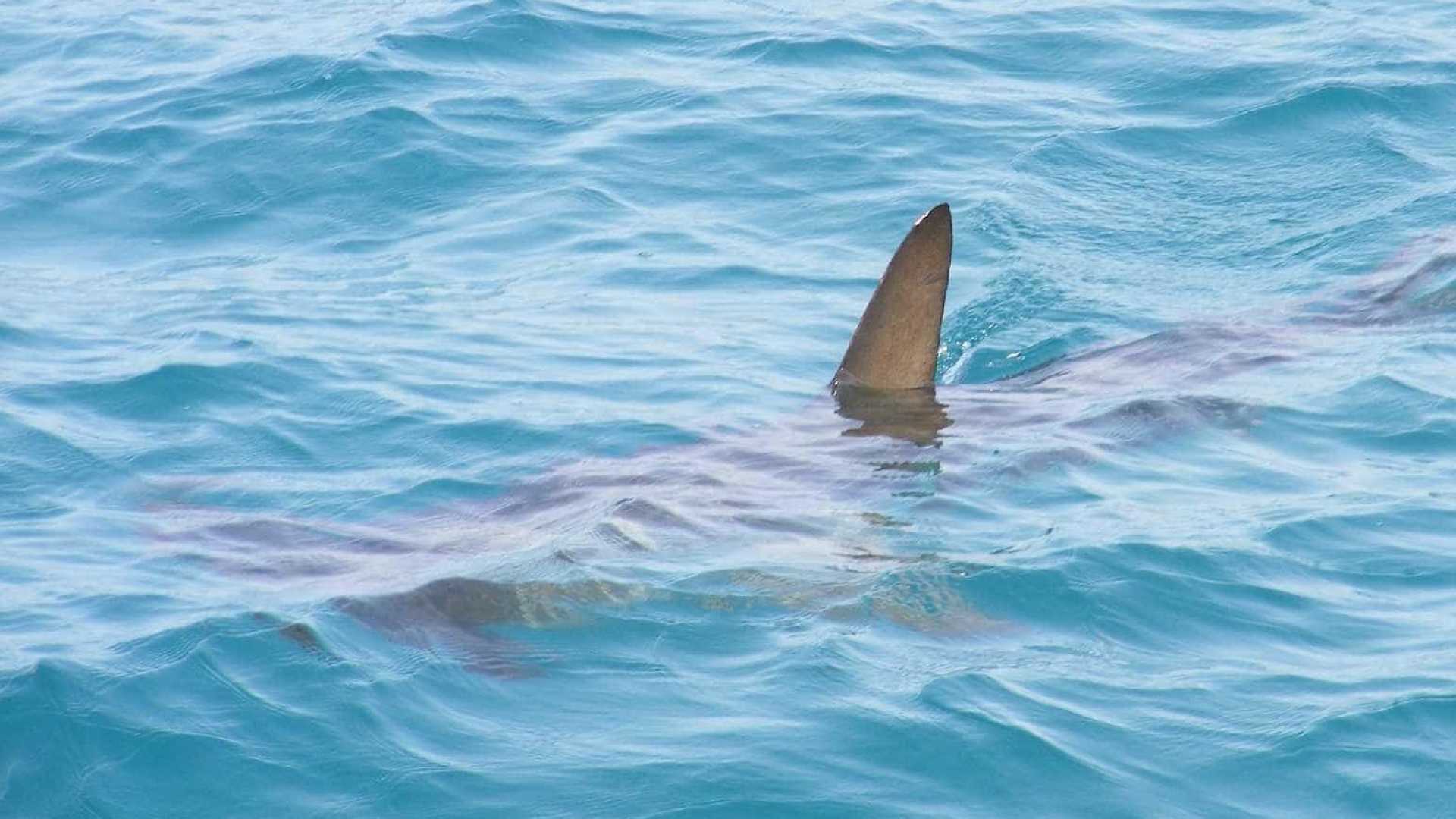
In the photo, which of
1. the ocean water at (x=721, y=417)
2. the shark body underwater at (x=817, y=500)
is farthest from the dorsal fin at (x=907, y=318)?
the ocean water at (x=721, y=417)

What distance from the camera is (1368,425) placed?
7426 millimetres

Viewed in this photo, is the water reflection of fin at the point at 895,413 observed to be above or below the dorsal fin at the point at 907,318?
below

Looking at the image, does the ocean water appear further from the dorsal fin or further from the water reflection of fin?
the dorsal fin

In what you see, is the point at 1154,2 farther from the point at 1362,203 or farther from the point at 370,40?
the point at 370,40

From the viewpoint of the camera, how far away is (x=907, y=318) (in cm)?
733

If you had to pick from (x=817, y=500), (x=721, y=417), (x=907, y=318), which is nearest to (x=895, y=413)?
(x=907, y=318)

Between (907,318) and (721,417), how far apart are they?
92 centimetres

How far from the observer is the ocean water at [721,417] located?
495 centimetres

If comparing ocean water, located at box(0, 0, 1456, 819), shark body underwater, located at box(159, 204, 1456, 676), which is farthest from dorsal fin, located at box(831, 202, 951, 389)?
ocean water, located at box(0, 0, 1456, 819)

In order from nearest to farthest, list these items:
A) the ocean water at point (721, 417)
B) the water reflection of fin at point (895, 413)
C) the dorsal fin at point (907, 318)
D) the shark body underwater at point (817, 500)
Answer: the ocean water at point (721, 417), the shark body underwater at point (817, 500), the dorsal fin at point (907, 318), the water reflection of fin at point (895, 413)

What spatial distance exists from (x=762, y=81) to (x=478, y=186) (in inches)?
94.1

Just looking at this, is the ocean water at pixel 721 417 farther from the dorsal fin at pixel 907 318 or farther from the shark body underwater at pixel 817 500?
the dorsal fin at pixel 907 318

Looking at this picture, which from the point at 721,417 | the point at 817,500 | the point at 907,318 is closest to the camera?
the point at 817,500

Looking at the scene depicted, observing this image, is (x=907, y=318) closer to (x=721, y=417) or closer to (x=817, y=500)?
(x=721, y=417)
